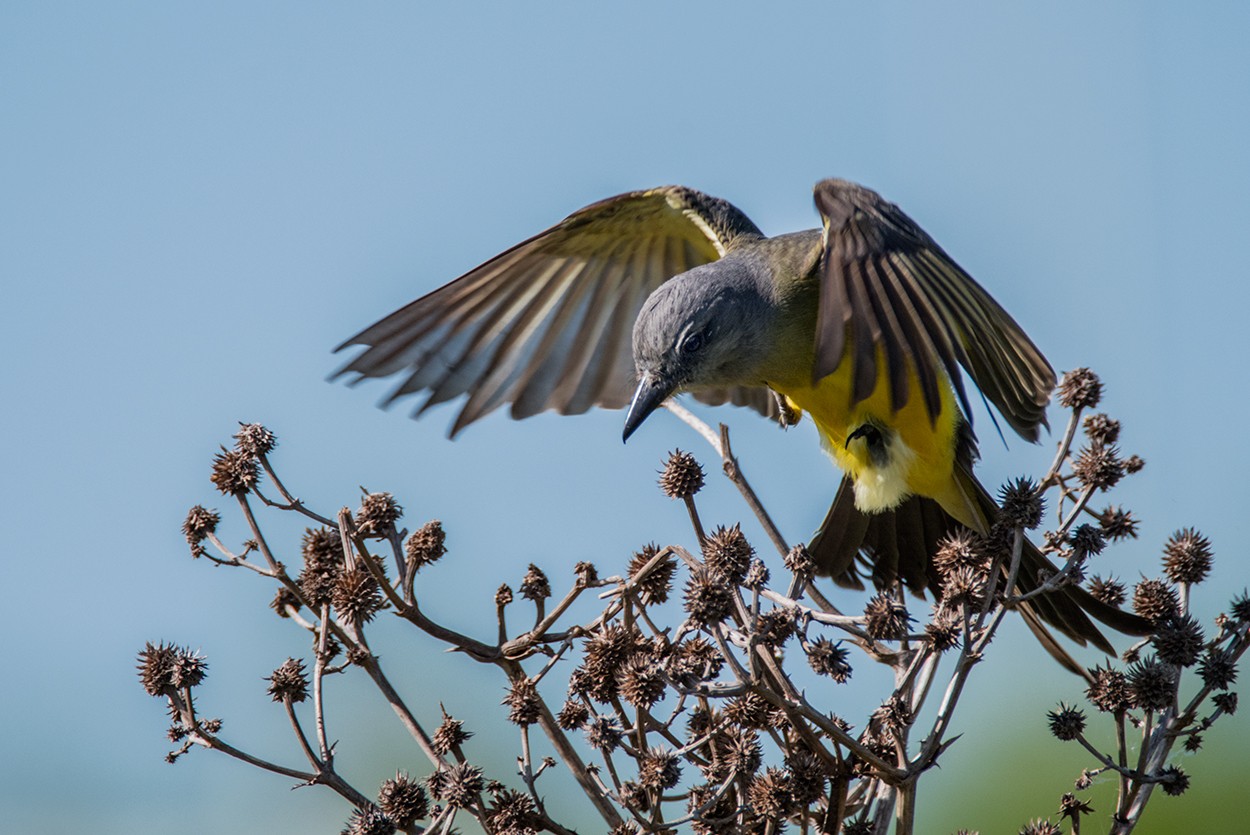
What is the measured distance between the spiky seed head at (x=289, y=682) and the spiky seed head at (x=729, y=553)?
3.22ft

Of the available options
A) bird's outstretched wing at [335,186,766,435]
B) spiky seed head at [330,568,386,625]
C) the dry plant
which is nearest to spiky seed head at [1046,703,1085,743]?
the dry plant

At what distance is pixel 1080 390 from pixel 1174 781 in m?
1.06

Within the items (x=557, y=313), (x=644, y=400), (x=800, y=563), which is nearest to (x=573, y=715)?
(x=800, y=563)

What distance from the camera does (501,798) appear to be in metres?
2.72

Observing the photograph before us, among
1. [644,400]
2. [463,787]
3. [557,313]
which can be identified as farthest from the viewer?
[557,313]

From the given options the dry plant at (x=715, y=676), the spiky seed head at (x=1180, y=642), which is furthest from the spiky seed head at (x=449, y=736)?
the spiky seed head at (x=1180, y=642)

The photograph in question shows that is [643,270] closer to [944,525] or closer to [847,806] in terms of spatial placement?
[944,525]

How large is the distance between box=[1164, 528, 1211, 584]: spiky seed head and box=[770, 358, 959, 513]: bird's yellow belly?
1.22m

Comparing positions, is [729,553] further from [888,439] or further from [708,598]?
[888,439]

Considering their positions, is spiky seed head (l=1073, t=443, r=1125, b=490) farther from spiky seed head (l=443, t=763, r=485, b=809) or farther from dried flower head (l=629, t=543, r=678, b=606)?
spiky seed head (l=443, t=763, r=485, b=809)

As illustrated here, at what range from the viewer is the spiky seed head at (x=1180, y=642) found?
9.32 feet

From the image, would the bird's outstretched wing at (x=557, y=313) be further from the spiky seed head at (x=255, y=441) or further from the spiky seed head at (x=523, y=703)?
the spiky seed head at (x=523, y=703)

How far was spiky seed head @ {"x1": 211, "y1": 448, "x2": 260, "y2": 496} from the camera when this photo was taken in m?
3.08

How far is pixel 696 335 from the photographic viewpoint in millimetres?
4527
